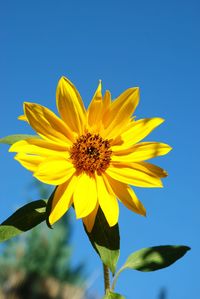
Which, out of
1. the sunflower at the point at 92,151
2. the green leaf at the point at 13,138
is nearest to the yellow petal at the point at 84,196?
the sunflower at the point at 92,151

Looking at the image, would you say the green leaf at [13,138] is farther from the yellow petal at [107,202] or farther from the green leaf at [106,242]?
the green leaf at [106,242]

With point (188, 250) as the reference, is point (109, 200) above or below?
above

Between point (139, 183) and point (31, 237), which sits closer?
point (139, 183)

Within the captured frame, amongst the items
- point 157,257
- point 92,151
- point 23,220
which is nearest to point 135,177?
point 92,151

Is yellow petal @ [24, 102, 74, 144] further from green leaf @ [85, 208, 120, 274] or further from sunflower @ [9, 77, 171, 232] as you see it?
green leaf @ [85, 208, 120, 274]

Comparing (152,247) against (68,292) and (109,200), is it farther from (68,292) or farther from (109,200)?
(68,292)

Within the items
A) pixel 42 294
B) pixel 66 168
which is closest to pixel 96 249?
pixel 66 168

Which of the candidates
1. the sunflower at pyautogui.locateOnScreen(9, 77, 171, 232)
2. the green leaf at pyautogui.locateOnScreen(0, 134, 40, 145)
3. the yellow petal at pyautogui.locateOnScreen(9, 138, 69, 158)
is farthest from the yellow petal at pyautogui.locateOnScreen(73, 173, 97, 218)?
the green leaf at pyautogui.locateOnScreen(0, 134, 40, 145)
